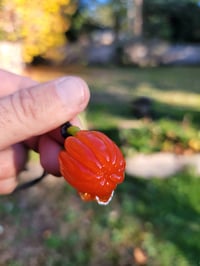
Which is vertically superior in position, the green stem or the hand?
the hand

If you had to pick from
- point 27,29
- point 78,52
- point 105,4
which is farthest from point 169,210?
point 105,4

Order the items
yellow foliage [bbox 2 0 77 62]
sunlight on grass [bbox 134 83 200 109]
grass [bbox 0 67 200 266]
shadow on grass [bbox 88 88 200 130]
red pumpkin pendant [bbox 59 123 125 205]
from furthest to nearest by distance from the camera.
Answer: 1. sunlight on grass [bbox 134 83 200 109]
2. shadow on grass [bbox 88 88 200 130]
3. yellow foliage [bbox 2 0 77 62]
4. grass [bbox 0 67 200 266]
5. red pumpkin pendant [bbox 59 123 125 205]

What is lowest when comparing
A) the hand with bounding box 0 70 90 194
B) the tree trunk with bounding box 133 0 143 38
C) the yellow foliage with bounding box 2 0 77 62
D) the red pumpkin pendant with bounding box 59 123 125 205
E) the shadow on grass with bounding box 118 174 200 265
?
the tree trunk with bounding box 133 0 143 38

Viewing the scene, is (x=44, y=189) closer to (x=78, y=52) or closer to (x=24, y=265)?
(x=24, y=265)

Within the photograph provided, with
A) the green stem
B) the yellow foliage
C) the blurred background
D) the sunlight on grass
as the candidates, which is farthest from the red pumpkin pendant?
the sunlight on grass

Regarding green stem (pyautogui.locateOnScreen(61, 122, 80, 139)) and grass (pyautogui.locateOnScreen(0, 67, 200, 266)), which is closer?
green stem (pyautogui.locateOnScreen(61, 122, 80, 139))

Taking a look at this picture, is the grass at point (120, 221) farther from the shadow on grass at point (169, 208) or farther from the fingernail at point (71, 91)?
the fingernail at point (71, 91)

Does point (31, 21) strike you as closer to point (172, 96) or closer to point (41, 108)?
point (41, 108)

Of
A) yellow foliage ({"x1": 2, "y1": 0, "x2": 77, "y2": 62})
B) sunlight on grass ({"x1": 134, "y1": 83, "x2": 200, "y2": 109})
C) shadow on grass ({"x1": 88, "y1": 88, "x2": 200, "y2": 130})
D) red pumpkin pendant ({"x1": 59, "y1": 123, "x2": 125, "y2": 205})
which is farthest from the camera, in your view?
sunlight on grass ({"x1": 134, "y1": 83, "x2": 200, "y2": 109})

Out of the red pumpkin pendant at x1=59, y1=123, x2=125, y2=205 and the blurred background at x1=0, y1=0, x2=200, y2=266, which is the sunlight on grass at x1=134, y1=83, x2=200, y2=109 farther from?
the red pumpkin pendant at x1=59, y1=123, x2=125, y2=205
